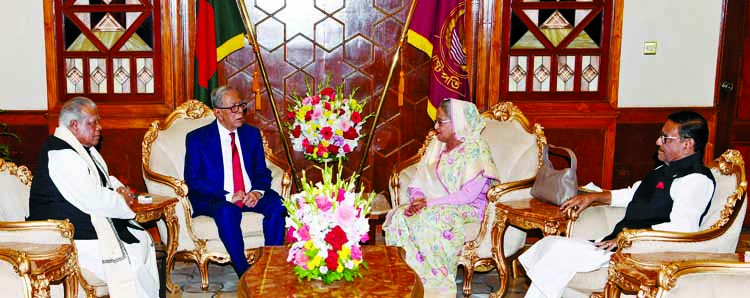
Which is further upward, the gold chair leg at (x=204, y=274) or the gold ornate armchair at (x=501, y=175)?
the gold ornate armchair at (x=501, y=175)

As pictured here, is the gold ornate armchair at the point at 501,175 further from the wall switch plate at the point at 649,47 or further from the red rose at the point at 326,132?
the wall switch plate at the point at 649,47

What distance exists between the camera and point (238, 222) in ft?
14.1

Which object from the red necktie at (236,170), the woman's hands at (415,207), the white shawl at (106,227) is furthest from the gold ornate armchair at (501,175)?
the white shawl at (106,227)

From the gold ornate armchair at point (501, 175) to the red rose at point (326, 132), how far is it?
1.95ft

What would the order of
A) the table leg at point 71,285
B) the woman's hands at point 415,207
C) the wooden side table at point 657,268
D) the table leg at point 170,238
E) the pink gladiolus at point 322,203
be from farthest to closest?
1. the woman's hands at point 415,207
2. the table leg at point 170,238
3. the table leg at point 71,285
4. the pink gladiolus at point 322,203
5. the wooden side table at point 657,268

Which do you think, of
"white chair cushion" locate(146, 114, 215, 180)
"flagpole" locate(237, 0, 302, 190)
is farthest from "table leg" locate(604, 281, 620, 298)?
"white chair cushion" locate(146, 114, 215, 180)

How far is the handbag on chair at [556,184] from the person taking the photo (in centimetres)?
392

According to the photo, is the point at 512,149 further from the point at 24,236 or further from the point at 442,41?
the point at 24,236

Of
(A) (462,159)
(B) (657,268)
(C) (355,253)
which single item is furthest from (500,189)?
(C) (355,253)

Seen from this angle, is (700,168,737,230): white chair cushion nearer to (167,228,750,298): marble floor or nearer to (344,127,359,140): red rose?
(167,228,750,298): marble floor

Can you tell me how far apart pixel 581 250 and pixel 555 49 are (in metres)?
2.43

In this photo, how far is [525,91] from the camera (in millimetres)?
5539

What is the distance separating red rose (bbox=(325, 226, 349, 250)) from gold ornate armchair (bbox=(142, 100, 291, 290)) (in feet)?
5.04

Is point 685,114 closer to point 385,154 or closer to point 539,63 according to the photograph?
point 539,63
